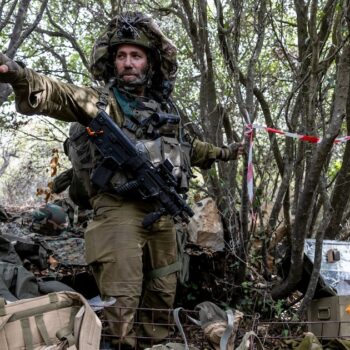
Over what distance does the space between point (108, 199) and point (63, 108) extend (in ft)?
2.11

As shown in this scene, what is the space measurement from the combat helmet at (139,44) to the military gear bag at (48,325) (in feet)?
6.92

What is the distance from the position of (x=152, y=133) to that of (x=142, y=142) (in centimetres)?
13

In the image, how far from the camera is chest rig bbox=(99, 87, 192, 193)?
11.2ft

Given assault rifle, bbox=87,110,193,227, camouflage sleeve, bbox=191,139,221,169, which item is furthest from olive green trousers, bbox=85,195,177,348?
camouflage sleeve, bbox=191,139,221,169

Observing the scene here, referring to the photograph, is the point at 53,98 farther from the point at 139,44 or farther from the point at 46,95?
the point at 139,44

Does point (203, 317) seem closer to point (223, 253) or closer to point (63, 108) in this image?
point (63, 108)

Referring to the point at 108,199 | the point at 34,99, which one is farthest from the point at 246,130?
the point at 34,99

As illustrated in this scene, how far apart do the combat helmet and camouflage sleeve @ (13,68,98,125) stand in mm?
620

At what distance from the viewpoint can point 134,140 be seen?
3.43m

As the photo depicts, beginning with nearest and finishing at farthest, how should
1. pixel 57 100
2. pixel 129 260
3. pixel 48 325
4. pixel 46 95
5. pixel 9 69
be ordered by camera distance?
1. pixel 48 325
2. pixel 9 69
3. pixel 46 95
4. pixel 57 100
5. pixel 129 260

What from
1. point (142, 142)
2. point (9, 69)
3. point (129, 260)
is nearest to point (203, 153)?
point (142, 142)

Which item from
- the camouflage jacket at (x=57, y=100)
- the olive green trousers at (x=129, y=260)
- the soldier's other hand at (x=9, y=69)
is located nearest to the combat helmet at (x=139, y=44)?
the camouflage jacket at (x=57, y=100)

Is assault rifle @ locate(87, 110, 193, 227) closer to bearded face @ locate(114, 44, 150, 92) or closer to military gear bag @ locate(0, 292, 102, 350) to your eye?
→ bearded face @ locate(114, 44, 150, 92)

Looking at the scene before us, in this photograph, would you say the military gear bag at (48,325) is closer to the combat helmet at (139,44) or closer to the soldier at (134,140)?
the soldier at (134,140)
